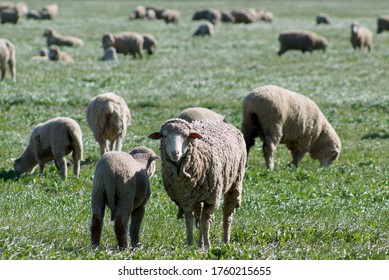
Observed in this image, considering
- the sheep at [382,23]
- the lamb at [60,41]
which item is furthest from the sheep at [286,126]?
the sheep at [382,23]

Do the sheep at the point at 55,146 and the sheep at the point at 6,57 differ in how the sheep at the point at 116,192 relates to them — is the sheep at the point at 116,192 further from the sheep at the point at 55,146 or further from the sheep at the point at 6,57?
the sheep at the point at 6,57

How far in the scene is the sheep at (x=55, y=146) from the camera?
15.3 metres

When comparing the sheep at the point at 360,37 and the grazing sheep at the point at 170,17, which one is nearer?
the sheep at the point at 360,37

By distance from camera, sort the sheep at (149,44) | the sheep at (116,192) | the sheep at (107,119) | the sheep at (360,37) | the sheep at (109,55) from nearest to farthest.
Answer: the sheep at (116,192) < the sheep at (107,119) < the sheep at (109,55) < the sheep at (149,44) < the sheep at (360,37)

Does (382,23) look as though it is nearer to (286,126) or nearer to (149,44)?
(149,44)

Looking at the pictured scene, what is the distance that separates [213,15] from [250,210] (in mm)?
51652

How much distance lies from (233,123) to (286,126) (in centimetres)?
399

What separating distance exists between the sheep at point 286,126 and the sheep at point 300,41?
2245 cm

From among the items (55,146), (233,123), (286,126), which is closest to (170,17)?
(233,123)

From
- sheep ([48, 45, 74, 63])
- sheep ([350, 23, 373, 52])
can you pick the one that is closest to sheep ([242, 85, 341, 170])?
sheep ([48, 45, 74, 63])

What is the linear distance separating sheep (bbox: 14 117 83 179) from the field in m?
0.31

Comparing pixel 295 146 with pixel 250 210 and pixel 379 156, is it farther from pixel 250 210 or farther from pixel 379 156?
pixel 250 210

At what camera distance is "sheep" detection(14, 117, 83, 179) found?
15.3 meters

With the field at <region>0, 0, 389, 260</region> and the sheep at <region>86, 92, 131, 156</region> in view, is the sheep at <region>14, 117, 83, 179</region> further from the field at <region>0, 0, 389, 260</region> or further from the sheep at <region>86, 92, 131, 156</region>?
the sheep at <region>86, 92, 131, 156</region>
